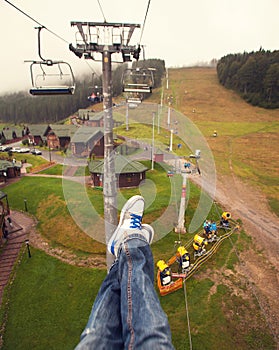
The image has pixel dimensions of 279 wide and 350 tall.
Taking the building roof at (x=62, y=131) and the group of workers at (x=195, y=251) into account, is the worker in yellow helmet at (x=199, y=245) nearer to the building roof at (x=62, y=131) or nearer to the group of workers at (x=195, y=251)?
the group of workers at (x=195, y=251)

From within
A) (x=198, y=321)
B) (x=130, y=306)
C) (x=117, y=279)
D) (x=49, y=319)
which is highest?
(x=130, y=306)

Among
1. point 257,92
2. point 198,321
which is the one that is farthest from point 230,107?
point 198,321

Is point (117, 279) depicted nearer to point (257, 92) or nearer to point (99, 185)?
point (99, 185)

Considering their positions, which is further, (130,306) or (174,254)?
(174,254)

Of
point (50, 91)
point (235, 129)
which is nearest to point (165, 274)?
point (50, 91)

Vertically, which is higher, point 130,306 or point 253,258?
point 130,306

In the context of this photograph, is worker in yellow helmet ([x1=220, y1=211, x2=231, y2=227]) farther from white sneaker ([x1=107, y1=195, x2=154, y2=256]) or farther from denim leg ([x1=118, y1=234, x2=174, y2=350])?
denim leg ([x1=118, y1=234, x2=174, y2=350])

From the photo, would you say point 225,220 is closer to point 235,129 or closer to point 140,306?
point 140,306

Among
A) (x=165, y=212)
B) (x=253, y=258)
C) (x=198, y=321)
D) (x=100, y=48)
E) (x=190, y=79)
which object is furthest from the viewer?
(x=190, y=79)
